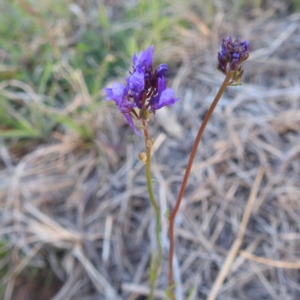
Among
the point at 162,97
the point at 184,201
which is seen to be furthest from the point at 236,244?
the point at 162,97

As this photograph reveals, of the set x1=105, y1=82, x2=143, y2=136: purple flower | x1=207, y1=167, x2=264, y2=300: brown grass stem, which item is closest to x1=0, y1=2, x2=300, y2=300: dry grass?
x1=207, y1=167, x2=264, y2=300: brown grass stem

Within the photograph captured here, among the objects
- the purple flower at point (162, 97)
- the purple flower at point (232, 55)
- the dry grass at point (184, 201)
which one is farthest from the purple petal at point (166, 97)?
the dry grass at point (184, 201)

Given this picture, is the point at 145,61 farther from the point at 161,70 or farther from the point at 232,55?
the point at 232,55

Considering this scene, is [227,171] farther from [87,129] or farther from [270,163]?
[87,129]

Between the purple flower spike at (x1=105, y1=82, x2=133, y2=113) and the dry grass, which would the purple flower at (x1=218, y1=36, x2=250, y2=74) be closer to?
the purple flower spike at (x1=105, y1=82, x2=133, y2=113)

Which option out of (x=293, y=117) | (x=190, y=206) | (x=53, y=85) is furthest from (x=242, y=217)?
(x=53, y=85)

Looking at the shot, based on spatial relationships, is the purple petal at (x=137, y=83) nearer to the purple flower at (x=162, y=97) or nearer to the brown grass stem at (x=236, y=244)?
the purple flower at (x=162, y=97)
